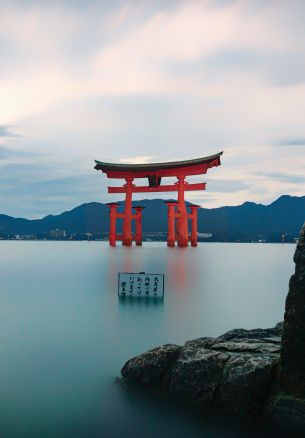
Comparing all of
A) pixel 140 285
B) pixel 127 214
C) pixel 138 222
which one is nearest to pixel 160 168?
pixel 127 214

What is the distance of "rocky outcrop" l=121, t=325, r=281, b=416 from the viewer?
4.57 m

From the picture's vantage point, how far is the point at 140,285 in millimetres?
13461

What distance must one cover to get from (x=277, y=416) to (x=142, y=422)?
129cm

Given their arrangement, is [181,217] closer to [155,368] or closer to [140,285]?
[140,285]

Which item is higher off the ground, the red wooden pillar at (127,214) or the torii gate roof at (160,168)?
the torii gate roof at (160,168)

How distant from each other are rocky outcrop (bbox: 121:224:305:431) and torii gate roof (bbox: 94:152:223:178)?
1560 inches

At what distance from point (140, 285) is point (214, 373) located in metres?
8.74

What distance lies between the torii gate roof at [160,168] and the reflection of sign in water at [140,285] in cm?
3176

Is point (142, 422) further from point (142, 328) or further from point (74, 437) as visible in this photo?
point (142, 328)

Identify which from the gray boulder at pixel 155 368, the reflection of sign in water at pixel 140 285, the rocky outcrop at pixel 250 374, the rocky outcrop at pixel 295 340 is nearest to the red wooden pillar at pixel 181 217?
the reflection of sign in water at pixel 140 285

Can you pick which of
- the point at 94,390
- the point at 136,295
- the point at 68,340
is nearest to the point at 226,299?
the point at 136,295

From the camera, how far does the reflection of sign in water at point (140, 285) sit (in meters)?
13.1

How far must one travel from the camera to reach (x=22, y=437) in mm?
4078

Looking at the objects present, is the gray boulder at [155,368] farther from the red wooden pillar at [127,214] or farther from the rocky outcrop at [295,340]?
the red wooden pillar at [127,214]
